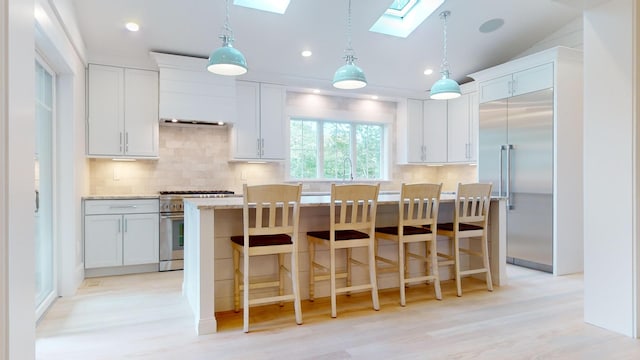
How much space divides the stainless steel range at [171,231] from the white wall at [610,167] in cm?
364

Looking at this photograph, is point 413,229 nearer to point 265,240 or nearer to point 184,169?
point 265,240

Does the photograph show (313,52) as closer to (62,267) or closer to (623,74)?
(623,74)

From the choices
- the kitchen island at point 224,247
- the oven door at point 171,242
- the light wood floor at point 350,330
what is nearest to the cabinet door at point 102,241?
the oven door at point 171,242

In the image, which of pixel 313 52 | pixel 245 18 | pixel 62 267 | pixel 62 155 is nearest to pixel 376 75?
pixel 313 52

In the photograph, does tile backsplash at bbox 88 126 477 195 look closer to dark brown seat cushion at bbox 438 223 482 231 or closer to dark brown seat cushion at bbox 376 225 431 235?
dark brown seat cushion at bbox 376 225 431 235

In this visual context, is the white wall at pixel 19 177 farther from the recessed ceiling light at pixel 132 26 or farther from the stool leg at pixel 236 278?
the recessed ceiling light at pixel 132 26

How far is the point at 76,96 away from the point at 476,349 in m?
3.99

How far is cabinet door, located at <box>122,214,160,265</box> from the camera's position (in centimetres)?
414

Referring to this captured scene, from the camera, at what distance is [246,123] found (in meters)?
4.96

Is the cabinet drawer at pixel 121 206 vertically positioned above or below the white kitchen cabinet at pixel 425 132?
below

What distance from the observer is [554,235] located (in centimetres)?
413

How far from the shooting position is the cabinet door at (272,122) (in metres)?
5.06

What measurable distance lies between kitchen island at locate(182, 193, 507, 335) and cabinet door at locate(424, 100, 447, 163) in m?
2.20

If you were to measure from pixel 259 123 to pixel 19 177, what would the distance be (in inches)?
159
